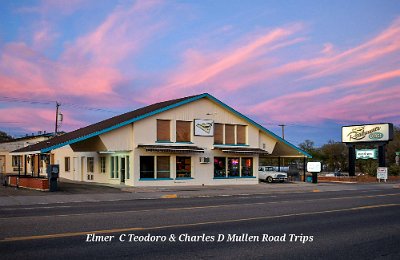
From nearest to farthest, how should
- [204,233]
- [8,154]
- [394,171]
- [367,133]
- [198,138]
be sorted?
[204,233], [198,138], [367,133], [394,171], [8,154]

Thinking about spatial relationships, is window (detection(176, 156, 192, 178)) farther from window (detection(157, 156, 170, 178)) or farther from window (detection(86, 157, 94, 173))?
window (detection(86, 157, 94, 173))

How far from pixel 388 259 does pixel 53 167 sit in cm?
2081

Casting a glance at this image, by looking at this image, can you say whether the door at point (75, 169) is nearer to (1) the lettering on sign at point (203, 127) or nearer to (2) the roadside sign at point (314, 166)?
(1) the lettering on sign at point (203, 127)

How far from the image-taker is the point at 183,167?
3297 cm

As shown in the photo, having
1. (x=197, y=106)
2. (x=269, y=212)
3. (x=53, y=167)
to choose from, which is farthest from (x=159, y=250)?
(x=197, y=106)

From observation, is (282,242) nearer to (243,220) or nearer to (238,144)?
(243,220)

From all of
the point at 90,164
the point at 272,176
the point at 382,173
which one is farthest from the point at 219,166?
the point at 382,173

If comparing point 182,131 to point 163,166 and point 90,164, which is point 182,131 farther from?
point 90,164

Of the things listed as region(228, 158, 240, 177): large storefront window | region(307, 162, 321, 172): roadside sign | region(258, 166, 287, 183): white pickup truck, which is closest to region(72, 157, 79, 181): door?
region(228, 158, 240, 177): large storefront window

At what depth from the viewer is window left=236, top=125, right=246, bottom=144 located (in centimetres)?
3592

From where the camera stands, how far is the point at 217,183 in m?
34.1

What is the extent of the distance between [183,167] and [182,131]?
2.62 metres

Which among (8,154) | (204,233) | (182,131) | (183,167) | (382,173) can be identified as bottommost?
(382,173)

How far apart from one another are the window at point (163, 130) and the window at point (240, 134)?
20.5 ft
